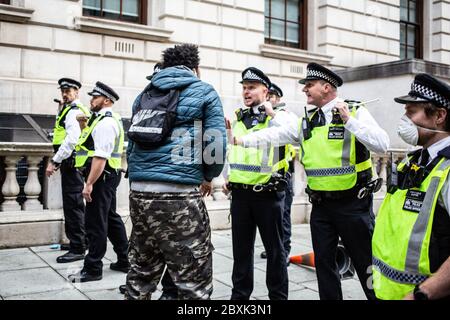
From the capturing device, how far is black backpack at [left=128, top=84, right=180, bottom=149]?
9.61 feet

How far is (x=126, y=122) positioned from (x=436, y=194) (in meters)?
8.61

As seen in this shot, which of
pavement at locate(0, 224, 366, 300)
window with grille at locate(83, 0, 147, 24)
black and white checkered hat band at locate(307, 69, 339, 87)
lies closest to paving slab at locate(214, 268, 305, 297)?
pavement at locate(0, 224, 366, 300)

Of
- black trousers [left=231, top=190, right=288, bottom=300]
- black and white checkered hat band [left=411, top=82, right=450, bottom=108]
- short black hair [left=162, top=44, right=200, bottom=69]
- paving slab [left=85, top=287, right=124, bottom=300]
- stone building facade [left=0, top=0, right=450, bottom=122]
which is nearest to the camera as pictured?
black and white checkered hat band [left=411, top=82, right=450, bottom=108]

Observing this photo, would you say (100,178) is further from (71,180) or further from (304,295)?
(304,295)

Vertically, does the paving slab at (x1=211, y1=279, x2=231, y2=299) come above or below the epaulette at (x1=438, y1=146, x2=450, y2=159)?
below

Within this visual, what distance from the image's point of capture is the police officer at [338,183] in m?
3.47

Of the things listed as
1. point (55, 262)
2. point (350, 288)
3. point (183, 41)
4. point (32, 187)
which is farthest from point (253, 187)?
point (183, 41)

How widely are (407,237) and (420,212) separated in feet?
0.42

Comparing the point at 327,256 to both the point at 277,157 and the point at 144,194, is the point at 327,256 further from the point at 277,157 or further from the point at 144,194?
the point at 144,194

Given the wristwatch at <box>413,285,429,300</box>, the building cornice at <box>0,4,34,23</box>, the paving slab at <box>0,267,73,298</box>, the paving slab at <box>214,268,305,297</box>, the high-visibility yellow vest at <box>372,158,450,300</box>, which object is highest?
the building cornice at <box>0,4,34,23</box>

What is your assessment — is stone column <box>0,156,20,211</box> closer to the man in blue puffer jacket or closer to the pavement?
the pavement

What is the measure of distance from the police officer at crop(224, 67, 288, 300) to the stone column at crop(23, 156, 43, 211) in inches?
134

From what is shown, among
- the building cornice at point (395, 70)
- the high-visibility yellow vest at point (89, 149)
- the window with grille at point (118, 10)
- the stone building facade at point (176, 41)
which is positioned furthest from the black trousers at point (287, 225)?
the building cornice at point (395, 70)

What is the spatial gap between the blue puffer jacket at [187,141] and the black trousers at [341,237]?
1.04m
